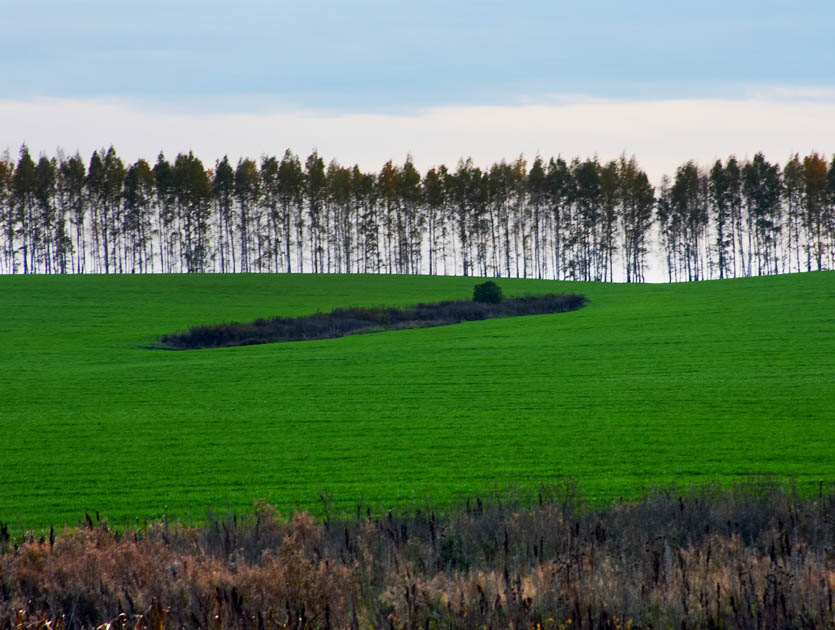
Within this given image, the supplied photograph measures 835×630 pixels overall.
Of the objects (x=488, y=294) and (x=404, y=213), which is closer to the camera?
(x=488, y=294)

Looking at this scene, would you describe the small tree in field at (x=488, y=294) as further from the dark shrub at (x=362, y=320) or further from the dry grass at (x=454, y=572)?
the dry grass at (x=454, y=572)

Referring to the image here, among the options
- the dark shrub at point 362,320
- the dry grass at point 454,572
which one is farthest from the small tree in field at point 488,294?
the dry grass at point 454,572

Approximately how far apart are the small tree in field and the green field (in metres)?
8.81

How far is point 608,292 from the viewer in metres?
62.3

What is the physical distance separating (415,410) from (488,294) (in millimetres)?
34075

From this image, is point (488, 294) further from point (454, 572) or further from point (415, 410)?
point (454, 572)

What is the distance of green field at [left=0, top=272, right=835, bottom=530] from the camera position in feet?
43.8

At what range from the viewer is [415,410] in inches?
820

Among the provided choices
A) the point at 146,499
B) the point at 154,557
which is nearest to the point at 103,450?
the point at 146,499

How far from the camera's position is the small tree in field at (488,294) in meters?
53.9

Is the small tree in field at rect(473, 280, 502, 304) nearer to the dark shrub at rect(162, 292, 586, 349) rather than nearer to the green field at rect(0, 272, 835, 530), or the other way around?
the dark shrub at rect(162, 292, 586, 349)

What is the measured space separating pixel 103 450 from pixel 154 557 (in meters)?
10.3

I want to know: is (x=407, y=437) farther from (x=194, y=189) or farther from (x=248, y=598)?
(x=194, y=189)

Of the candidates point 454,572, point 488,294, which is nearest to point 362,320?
point 488,294
